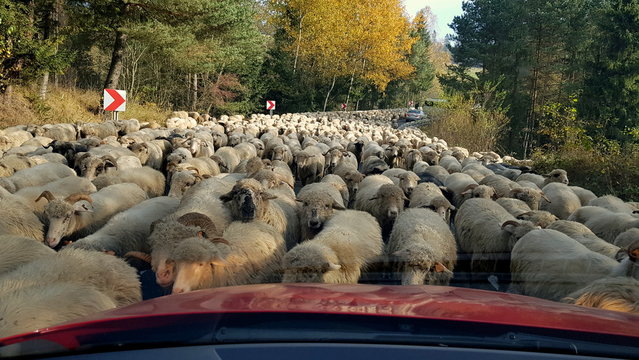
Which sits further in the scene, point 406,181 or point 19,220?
point 406,181

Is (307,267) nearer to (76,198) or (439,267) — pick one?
(439,267)

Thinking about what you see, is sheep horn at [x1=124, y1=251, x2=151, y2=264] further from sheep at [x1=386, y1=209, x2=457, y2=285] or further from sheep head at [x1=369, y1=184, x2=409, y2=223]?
sheep head at [x1=369, y1=184, x2=409, y2=223]

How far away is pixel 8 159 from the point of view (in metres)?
9.54

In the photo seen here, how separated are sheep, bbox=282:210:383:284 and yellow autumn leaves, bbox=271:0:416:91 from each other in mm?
40387

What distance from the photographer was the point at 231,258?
467 centimetres

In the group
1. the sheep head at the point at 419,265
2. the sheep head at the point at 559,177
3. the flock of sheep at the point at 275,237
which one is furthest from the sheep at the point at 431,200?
the sheep head at the point at 559,177

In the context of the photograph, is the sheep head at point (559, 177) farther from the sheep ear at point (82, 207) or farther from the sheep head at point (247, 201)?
the sheep ear at point (82, 207)

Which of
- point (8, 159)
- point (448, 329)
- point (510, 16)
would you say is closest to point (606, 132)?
point (510, 16)

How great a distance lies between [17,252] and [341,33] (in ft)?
143

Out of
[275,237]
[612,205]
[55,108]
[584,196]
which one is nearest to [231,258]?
[275,237]

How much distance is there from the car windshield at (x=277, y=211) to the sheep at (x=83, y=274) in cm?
2

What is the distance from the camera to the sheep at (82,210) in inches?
242

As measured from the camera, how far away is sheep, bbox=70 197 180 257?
5.32 metres

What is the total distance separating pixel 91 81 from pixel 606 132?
31.6m
